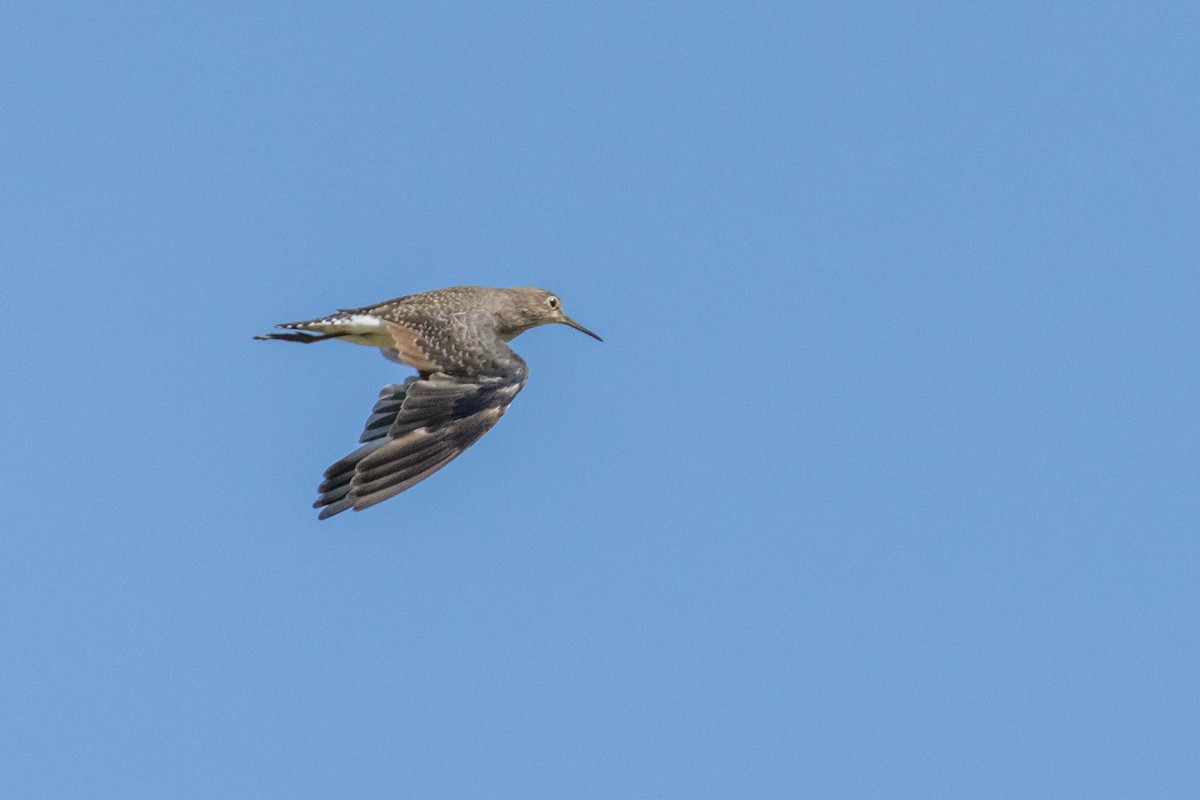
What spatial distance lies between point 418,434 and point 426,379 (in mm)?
1138

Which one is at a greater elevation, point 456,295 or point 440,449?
point 456,295

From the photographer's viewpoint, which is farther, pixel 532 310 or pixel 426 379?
pixel 532 310

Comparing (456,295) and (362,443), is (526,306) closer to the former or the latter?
(456,295)

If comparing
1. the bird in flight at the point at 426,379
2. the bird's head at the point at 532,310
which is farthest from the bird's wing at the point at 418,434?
the bird's head at the point at 532,310

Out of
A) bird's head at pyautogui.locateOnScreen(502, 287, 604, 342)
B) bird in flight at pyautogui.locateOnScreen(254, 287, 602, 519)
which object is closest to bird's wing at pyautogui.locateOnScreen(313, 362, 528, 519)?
bird in flight at pyautogui.locateOnScreen(254, 287, 602, 519)

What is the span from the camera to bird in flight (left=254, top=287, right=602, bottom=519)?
14.4 m

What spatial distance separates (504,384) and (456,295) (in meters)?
1.80

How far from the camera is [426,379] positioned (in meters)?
15.8

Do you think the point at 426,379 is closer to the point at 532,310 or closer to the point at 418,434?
the point at 418,434

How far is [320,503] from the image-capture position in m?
15.0

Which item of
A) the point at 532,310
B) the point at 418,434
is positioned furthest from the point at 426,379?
the point at 532,310

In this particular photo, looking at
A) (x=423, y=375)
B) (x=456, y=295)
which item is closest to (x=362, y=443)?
(x=423, y=375)

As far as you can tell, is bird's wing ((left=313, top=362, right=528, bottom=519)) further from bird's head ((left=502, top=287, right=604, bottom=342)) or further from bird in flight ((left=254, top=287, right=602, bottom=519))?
bird's head ((left=502, top=287, right=604, bottom=342))

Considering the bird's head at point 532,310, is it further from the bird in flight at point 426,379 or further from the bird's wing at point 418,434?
the bird's wing at point 418,434
